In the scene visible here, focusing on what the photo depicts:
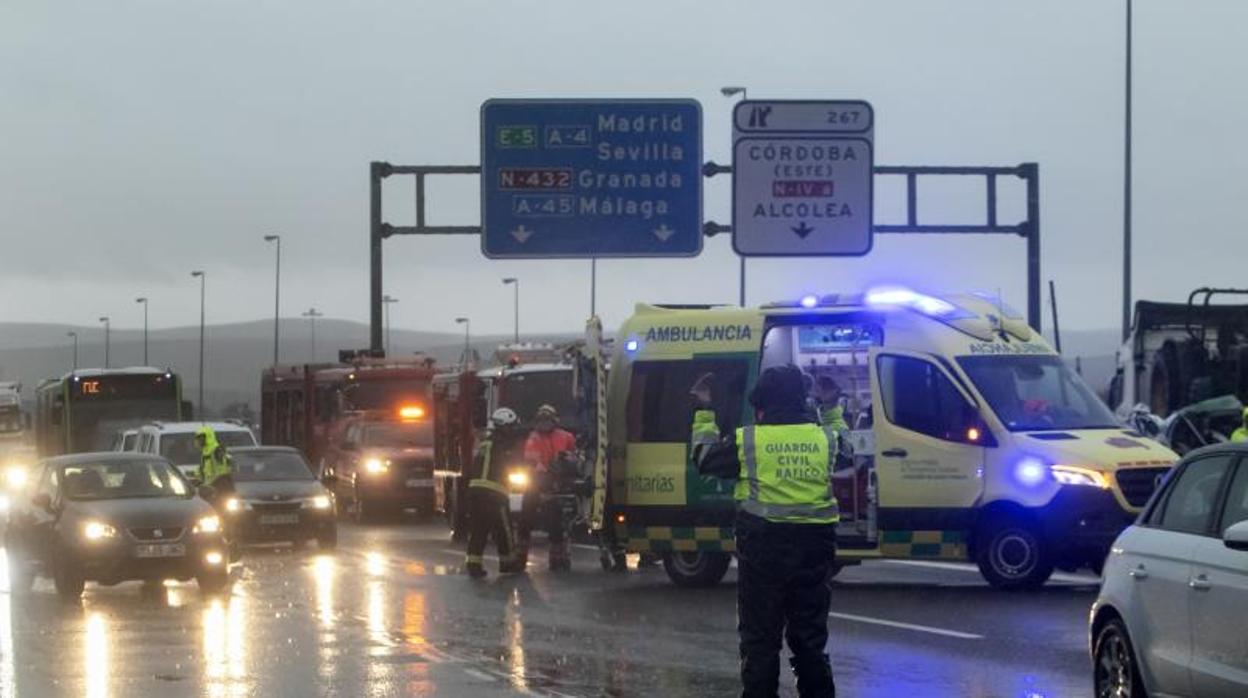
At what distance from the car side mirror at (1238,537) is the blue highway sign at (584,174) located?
21.1 m

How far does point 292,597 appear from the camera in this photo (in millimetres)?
21312

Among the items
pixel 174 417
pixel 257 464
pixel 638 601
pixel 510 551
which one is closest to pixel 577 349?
pixel 510 551

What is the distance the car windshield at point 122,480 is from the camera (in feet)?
74.3

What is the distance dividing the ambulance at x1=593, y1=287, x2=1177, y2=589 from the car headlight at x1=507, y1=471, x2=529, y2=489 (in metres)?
3.24

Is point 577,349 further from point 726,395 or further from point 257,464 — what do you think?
point 257,464

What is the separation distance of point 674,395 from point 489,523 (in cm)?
289

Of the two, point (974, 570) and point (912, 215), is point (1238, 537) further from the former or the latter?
point (912, 215)

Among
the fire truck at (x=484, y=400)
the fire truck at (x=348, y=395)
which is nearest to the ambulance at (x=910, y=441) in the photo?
the fire truck at (x=484, y=400)

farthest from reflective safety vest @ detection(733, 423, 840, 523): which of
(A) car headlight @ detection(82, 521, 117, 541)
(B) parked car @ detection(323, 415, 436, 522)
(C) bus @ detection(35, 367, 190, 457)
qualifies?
(C) bus @ detection(35, 367, 190, 457)

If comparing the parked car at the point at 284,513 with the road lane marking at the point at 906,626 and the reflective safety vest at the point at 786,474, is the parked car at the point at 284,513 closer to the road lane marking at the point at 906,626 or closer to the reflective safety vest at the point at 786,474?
the road lane marking at the point at 906,626

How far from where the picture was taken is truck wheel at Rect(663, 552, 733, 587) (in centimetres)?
2192

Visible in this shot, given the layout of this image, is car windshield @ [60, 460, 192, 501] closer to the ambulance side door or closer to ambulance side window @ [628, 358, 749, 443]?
ambulance side window @ [628, 358, 749, 443]

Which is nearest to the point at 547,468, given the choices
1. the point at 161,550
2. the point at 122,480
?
the point at 122,480

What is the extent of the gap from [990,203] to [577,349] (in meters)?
10.0
